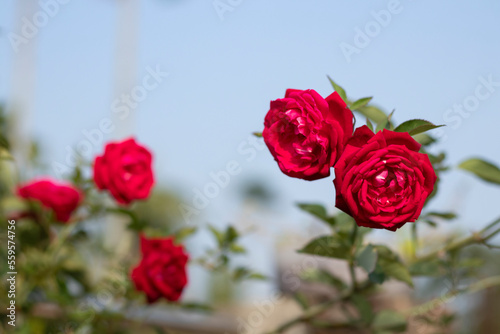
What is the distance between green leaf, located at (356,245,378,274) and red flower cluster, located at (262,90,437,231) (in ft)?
0.49

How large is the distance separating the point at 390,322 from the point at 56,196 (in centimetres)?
77

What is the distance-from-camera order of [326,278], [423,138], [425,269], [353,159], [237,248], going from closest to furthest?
[353,159], [423,138], [425,269], [326,278], [237,248]

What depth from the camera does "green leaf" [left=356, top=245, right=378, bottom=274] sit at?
29.4 inches

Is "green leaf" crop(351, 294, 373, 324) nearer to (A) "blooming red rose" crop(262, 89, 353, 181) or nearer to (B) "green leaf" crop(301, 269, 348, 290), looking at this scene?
(B) "green leaf" crop(301, 269, 348, 290)

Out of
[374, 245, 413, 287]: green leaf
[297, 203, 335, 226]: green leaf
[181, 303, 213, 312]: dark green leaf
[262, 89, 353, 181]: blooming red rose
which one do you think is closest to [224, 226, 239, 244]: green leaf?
[181, 303, 213, 312]: dark green leaf

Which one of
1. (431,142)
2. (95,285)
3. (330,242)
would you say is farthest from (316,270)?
(95,285)

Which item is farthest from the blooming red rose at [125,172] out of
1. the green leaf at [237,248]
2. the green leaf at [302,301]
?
the green leaf at [302,301]

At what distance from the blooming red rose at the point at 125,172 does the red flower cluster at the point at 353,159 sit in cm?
53

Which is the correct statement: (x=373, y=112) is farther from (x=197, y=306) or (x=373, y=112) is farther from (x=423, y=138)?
(x=197, y=306)

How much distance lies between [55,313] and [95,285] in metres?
0.14

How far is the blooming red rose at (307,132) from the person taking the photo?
63cm

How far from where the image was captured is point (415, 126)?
0.66 m

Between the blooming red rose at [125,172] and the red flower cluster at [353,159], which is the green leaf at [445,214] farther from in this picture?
the blooming red rose at [125,172]

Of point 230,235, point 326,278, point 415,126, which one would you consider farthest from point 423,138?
point 230,235
